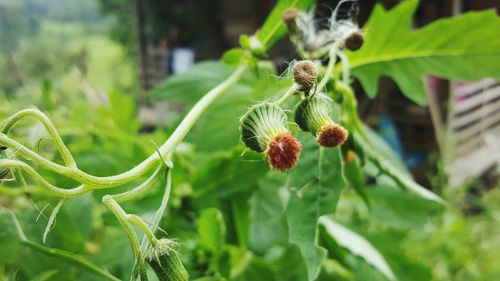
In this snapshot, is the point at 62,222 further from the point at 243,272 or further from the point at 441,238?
the point at 441,238

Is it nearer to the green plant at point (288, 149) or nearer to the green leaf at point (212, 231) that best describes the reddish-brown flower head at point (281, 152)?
the green plant at point (288, 149)

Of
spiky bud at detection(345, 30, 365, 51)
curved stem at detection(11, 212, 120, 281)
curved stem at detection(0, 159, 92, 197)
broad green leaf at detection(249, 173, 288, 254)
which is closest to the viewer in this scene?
curved stem at detection(0, 159, 92, 197)

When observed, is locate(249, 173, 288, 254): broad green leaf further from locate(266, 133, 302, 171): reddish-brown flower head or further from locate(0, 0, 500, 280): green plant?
locate(266, 133, 302, 171): reddish-brown flower head

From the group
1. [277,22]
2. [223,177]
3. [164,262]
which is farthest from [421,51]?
[164,262]

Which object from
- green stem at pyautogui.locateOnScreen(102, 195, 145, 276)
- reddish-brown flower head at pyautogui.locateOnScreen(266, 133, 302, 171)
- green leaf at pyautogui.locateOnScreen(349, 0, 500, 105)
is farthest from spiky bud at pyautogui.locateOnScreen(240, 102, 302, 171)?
green leaf at pyautogui.locateOnScreen(349, 0, 500, 105)

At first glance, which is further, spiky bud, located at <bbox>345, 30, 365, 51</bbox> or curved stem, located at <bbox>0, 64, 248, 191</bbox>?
spiky bud, located at <bbox>345, 30, 365, 51</bbox>

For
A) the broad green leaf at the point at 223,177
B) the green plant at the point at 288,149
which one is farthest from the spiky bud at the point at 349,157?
the broad green leaf at the point at 223,177

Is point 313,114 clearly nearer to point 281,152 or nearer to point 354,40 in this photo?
point 281,152
